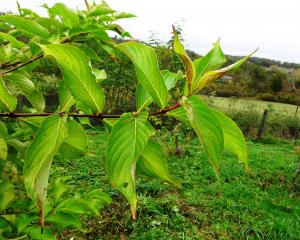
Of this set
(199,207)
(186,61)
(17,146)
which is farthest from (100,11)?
(199,207)

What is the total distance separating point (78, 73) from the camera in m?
0.61

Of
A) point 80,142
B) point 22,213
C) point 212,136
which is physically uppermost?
point 212,136

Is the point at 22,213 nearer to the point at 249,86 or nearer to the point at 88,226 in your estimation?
the point at 88,226

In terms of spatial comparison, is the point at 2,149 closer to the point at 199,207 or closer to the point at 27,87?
the point at 27,87

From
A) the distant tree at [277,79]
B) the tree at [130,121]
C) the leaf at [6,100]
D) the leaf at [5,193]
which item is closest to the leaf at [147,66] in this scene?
the tree at [130,121]

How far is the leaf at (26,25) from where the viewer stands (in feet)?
2.68

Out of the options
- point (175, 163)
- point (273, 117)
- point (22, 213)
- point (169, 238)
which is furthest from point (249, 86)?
point (22, 213)

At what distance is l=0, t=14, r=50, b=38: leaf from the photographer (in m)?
0.82

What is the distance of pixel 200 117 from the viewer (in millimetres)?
517

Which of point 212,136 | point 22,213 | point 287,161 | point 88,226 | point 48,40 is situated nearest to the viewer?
point 212,136

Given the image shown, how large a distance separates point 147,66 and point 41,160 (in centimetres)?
22

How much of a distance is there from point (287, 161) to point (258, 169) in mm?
1603

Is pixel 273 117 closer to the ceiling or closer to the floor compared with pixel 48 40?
closer to the floor

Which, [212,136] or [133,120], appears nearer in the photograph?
[212,136]
